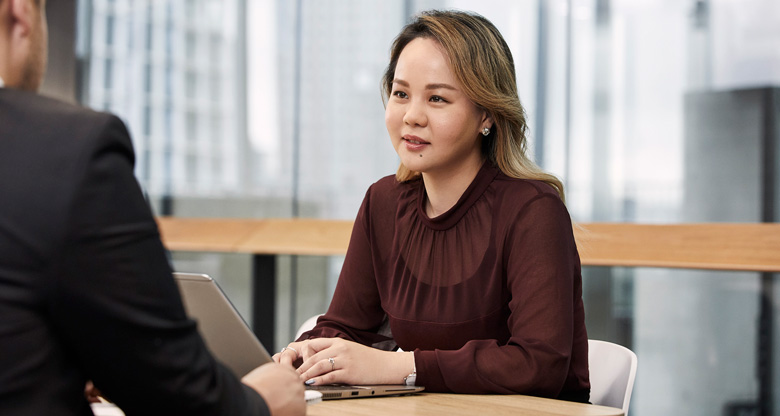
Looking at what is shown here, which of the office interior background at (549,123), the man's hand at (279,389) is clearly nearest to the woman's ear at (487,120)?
the man's hand at (279,389)

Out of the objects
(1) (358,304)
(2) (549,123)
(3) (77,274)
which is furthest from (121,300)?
(2) (549,123)

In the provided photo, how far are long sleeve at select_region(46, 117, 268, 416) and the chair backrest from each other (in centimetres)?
111

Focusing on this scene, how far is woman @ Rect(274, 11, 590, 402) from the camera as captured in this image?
57.6 inches

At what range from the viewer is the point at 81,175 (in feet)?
2.34

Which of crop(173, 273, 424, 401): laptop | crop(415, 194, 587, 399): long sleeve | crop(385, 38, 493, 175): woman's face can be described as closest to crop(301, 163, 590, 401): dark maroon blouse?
crop(415, 194, 587, 399): long sleeve

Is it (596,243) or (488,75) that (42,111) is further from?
(596,243)

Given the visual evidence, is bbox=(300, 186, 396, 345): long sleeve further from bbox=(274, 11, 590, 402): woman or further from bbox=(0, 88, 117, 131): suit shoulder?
bbox=(0, 88, 117, 131): suit shoulder

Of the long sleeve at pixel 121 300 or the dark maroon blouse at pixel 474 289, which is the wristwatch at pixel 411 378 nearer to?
the dark maroon blouse at pixel 474 289

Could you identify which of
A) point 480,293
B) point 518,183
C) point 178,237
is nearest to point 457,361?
point 480,293

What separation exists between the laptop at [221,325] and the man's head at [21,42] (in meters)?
0.47

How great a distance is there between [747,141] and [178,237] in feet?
9.27

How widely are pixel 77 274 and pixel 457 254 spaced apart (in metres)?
1.16

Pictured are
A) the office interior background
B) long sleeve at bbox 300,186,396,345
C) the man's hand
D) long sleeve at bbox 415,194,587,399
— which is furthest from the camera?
the office interior background

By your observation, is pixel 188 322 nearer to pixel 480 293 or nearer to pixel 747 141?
pixel 480 293
